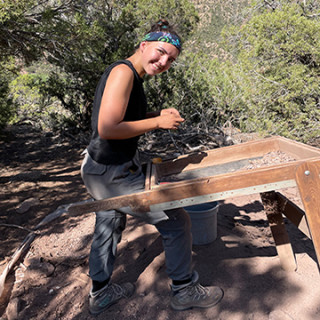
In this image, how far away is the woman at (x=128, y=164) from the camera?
165 centimetres

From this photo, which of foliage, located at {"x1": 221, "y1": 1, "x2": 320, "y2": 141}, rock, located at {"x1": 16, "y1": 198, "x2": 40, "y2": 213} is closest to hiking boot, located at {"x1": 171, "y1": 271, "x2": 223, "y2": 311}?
rock, located at {"x1": 16, "y1": 198, "x2": 40, "y2": 213}

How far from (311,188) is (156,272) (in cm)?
149

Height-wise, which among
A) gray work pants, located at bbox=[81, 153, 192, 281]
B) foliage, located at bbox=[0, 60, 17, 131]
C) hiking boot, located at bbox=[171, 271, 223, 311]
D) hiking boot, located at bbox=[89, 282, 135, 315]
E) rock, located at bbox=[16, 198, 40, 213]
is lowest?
hiking boot, located at bbox=[171, 271, 223, 311]

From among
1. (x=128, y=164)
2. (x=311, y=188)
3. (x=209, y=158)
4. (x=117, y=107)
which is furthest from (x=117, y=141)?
(x=311, y=188)

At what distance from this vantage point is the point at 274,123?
572 centimetres

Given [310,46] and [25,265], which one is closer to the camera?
[25,265]

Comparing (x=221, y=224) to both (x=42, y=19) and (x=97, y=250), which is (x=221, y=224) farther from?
(x=42, y=19)

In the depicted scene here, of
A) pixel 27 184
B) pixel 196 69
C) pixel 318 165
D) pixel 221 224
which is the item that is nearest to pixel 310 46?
pixel 196 69

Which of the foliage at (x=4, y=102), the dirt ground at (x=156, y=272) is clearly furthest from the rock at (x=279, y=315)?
the foliage at (x=4, y=102)

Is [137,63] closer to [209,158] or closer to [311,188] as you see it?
[209,158]

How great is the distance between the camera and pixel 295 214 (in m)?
2.23

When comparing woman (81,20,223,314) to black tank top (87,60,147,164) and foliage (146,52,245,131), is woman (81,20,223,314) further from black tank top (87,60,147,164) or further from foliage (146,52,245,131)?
foliage (146,52,245,131)

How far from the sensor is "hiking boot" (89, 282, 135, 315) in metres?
2.21

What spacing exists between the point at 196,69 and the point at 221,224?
15.8ft
